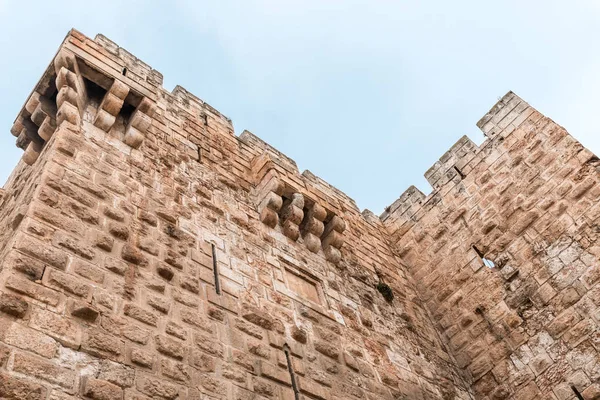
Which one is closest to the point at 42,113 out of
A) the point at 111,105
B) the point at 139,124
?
the point at 111,105

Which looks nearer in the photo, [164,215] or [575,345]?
[164,215]

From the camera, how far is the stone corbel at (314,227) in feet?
22.4

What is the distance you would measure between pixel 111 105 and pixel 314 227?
2.69 m

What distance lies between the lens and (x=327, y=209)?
7.36 metres

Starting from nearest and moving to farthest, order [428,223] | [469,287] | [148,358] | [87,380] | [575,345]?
[87,380], [148,358], [575,345], [469,287], [428,223]

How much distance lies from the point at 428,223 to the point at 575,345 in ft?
10.4

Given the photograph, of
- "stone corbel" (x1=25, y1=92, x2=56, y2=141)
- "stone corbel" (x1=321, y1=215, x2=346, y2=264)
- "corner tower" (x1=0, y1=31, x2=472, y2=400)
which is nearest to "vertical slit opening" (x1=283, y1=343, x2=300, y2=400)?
"corner tower" (x1=0, y1=31, x2=472, y2=400)

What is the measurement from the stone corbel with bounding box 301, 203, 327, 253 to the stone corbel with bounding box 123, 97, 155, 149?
2.20 m

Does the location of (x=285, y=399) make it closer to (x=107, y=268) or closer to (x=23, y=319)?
(x=107, y=268)

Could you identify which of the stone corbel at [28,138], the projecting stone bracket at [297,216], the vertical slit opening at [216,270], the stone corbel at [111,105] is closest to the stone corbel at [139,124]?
the stone corbel at [111,105]

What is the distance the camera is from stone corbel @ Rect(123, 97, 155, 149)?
18.5 feet

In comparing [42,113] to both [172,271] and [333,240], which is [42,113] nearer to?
[172,271]

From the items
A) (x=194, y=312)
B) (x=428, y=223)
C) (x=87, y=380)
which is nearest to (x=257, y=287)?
(x=194, y=312)

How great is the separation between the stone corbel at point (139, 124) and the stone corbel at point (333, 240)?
2.54 metres
